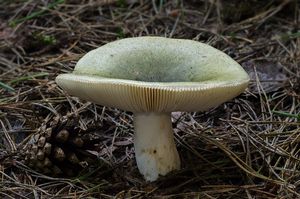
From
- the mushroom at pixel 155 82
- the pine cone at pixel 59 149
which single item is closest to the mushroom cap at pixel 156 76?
the mushroom at pixel 155 82

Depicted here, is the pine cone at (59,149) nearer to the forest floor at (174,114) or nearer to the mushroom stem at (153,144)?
the forest floor at (174,114)

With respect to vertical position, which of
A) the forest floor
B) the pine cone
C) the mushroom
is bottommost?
the forest floor

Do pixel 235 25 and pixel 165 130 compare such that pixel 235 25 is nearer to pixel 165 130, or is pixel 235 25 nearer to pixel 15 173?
pixel 165 130

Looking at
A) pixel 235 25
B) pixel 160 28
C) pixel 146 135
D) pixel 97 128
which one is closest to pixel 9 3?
pixel 160 28

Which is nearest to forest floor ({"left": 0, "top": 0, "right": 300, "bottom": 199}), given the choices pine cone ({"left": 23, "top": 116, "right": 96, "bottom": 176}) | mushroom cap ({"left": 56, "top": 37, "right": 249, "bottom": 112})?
pine cone ({"left": 23, "top": 116, "right": 96, "bottom": 176})

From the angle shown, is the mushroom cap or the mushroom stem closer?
the mushroom cap

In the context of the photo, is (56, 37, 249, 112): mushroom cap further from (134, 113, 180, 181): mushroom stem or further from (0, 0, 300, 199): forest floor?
(0, 0, 300, 199): forest floor

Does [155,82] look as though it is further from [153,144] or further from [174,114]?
[174,114]

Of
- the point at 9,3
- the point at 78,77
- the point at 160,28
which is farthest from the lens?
the point at 9,3

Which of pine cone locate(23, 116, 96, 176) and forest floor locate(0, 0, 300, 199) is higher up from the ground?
pine cone locate(23, 116, 96, 176)
